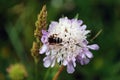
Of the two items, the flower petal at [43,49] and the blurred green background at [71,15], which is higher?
the blurred green background at [71,15]

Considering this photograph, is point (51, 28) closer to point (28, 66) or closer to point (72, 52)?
point (72, 52)

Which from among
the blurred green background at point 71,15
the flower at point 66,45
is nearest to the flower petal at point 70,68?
the flower at point 66,45

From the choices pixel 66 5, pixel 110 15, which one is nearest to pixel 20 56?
pixel 66 5

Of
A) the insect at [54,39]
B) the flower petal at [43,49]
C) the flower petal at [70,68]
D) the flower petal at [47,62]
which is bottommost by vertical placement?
the flower petal at [70,68]

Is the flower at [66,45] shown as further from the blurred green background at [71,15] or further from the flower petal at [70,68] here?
the blurred green background at [71,15]

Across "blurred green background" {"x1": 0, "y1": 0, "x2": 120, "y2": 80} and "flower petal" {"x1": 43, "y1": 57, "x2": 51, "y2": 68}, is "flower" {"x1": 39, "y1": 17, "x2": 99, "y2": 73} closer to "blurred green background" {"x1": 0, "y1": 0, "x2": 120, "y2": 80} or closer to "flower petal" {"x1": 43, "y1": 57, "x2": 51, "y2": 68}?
"flower petal" {"x1": 43, "y1": 57, "x2": 51, "y2": 68}

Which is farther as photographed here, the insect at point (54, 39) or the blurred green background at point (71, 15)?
the blurred green background at point (71, 15)

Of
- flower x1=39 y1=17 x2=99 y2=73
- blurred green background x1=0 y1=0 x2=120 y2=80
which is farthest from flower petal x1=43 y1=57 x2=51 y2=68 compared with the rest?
blurred green background x1=0 y1=0 x2=120 y2=80
